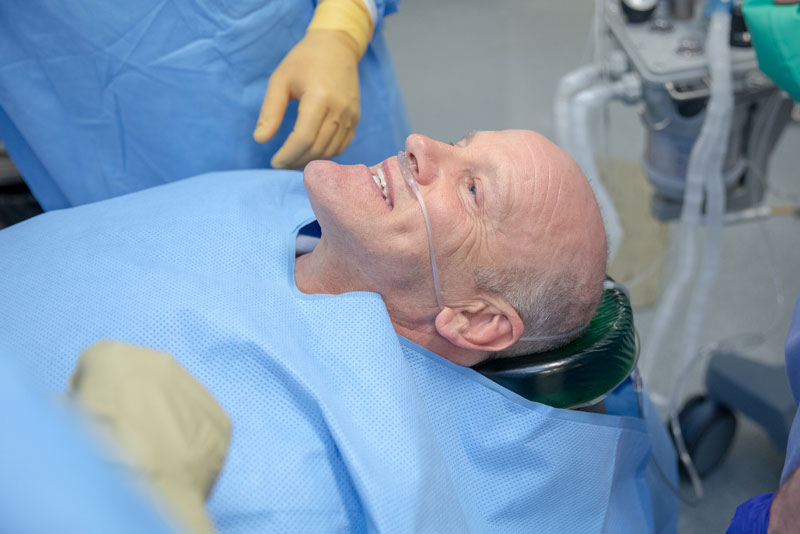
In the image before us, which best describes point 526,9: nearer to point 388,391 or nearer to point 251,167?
point 251,167

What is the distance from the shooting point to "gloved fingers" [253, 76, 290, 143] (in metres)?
1.18

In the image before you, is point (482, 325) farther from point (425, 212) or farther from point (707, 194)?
point (707, 194)

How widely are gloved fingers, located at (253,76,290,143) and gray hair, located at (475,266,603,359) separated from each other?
459 millimetres

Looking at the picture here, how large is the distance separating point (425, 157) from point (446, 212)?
10 cm

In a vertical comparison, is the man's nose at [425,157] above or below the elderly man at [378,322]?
above

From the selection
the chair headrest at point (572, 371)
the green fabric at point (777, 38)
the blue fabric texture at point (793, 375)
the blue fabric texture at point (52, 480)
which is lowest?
the chair headrest at point (572, 371)

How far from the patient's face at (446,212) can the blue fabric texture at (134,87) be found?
1.15 feet

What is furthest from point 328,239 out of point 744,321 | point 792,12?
point 744,321

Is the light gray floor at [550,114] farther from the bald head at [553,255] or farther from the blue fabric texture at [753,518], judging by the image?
the bald head at [553,255]

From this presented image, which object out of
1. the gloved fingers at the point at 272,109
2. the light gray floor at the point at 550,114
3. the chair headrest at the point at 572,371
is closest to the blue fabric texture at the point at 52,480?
the chair headrest at the point at 572,371

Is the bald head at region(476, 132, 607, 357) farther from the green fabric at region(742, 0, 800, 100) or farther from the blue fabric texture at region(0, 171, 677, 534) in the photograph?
the green fabric at region(742, 0, 800, 100)

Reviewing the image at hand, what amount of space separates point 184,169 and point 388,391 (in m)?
0.71

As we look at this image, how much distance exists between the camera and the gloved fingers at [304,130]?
46.9 inches

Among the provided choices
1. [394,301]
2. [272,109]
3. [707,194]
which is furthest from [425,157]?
[707,194]
